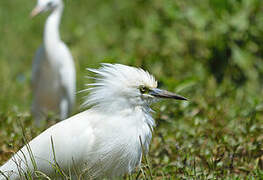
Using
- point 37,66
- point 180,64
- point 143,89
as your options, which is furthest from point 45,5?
point 143,89

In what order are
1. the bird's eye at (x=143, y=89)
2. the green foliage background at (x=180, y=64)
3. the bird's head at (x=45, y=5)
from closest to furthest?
the bird's eye at (x=143, y=89), the green foliage background at (x=180, y=64), the bird's head at (x=45, y=5)

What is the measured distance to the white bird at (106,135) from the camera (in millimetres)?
3293

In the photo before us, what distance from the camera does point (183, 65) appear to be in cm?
709

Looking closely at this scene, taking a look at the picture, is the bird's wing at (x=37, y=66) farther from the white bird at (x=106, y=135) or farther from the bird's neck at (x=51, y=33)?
the white bird at (x=106, y=135)

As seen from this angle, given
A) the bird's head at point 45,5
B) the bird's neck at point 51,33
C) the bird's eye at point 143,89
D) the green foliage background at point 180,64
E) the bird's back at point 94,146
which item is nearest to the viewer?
the bird's back at point 94,146

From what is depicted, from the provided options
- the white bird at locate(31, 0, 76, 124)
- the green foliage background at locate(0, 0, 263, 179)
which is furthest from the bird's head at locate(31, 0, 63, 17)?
the green foliage background at locate(0, 0, 263, 179)

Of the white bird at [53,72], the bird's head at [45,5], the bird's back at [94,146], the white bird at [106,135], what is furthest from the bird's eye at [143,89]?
the bird's head at [45,5]

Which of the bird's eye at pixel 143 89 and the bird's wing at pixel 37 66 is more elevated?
the bird's eye at pixel 143 89

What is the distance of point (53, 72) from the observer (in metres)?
6.49

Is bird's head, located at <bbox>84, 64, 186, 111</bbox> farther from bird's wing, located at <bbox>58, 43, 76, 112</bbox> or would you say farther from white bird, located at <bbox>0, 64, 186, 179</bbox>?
bird's wing, located at <bbox>58, 43, 76, 112</bbox>

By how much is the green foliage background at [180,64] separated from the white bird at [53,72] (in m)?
0.34

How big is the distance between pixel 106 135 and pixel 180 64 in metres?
3.98

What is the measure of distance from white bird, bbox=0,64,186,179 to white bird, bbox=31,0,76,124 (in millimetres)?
2830

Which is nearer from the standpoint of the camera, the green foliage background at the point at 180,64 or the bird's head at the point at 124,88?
the bird's head at the point at 124,88
